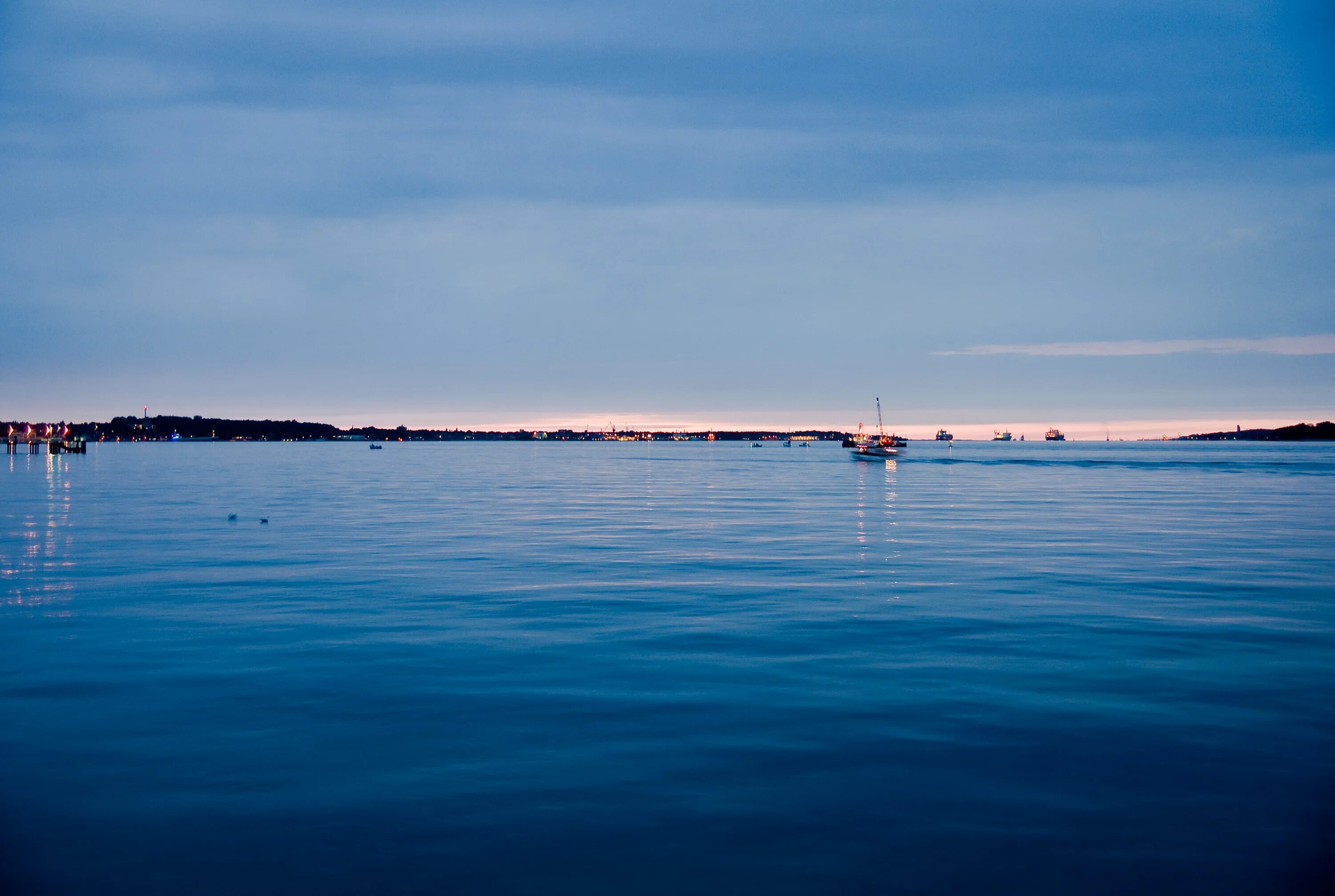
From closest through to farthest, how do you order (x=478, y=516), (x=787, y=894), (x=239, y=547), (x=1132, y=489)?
1. (x=787, y=894)
2. (x=239, y=547)
3. (x=478, y=516)
4. (x=1132, y=489)

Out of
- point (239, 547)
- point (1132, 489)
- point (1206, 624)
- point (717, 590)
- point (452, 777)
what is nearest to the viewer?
point (452, 777)

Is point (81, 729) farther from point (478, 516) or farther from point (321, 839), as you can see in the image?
point (478, 516)

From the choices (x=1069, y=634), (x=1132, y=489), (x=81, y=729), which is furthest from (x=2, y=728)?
(x=1132, y=489)

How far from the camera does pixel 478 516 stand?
44.8 m

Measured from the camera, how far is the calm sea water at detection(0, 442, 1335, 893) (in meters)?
8.28

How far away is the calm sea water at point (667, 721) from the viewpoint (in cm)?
828

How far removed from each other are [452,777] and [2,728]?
247 inches

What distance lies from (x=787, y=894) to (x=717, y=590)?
14.6m

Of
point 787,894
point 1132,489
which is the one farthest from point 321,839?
point 1132,489

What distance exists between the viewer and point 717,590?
22.3m

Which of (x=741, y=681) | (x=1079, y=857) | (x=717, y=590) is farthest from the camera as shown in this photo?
(x=717, y=590)

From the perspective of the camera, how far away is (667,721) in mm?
11969

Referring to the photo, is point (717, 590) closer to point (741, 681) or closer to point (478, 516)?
point (741, 681)

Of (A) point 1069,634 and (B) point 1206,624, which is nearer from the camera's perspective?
(A) point 1069,634
